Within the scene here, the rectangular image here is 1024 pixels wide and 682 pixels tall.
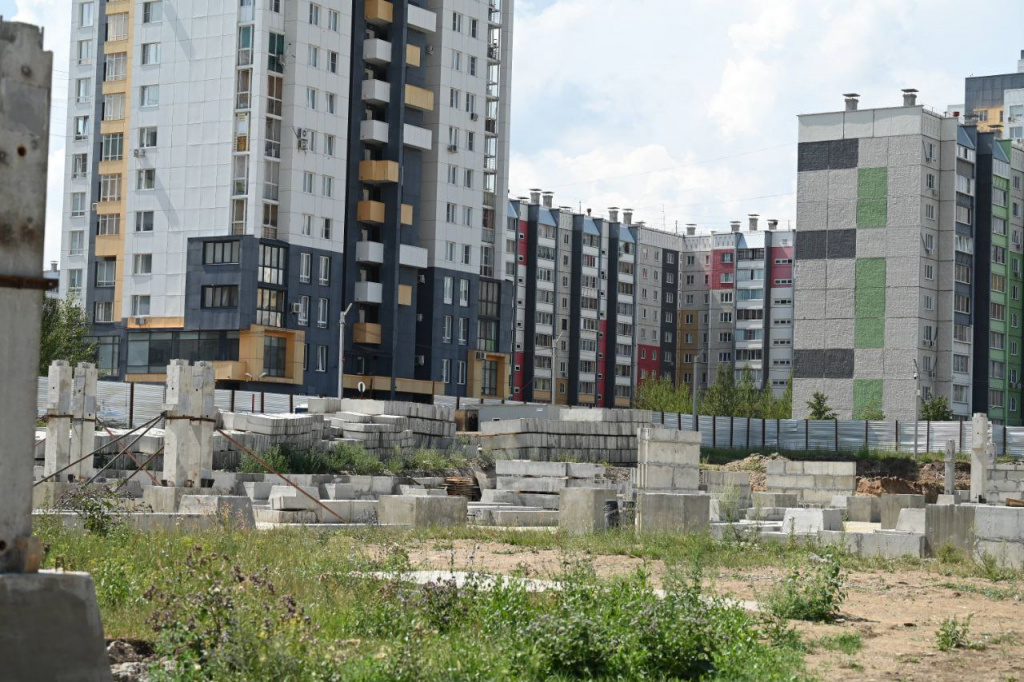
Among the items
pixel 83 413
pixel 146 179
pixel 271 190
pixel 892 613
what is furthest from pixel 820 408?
pixel 892 613

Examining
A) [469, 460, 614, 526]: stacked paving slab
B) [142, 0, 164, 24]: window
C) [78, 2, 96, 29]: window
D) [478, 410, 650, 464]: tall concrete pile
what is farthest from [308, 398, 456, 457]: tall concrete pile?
[78, 2, 96, 29]: window

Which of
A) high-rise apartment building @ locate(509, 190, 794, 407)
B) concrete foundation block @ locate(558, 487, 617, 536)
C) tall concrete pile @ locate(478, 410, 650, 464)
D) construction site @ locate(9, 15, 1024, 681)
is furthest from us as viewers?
high-rise apartment building @ locate(509, 190, 794, 407)

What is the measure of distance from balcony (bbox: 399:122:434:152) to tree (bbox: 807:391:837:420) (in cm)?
2655

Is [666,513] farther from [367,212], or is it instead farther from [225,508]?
[367,212]

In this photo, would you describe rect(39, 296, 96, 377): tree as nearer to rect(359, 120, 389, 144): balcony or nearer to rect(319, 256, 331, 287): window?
rect(319, 256, 331, 287): window

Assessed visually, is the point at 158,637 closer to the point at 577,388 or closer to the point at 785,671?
the point at 785,671

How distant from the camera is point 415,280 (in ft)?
257

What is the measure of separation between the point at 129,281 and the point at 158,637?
65.8 metres

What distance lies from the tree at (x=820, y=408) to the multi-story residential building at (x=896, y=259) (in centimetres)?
104

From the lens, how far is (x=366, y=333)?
7512 cm

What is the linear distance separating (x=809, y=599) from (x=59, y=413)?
20.2m

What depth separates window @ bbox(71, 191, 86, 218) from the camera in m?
77.8

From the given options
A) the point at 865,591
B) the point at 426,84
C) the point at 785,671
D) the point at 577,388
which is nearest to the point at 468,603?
the point at 785,671

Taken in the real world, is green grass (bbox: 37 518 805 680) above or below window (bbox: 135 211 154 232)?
below
